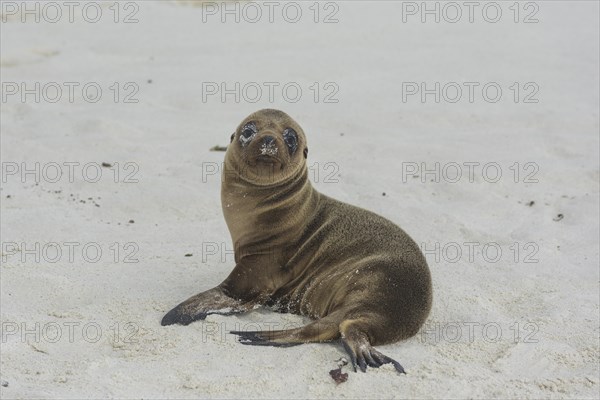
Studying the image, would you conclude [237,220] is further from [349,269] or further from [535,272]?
[535,272]

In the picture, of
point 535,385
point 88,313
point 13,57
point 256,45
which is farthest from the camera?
point 256,45

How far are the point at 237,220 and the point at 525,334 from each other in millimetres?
1572

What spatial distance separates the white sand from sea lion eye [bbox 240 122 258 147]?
34.8 inches

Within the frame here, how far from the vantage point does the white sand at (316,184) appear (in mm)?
3885

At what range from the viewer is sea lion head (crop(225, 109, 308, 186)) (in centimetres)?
457

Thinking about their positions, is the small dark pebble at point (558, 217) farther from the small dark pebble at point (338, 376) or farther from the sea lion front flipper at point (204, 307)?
the small dark pebble at point (338, 376)

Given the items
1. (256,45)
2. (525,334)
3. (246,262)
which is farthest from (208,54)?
(525,334)

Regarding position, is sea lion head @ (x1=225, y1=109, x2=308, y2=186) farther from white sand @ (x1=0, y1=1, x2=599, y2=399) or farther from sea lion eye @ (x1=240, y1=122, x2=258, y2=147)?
white sand @ (x1=0, y1=1, x2=599, y2=399)

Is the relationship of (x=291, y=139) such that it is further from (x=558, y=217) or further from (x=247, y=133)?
(x=558, y=217)

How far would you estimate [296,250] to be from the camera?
4773 mm

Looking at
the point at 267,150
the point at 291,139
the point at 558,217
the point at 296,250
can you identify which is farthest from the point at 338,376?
the point at 558,217

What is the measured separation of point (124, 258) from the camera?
5336 mm

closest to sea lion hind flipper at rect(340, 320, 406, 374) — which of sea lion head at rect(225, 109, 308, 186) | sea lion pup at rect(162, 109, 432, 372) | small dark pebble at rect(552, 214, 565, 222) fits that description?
sea lion pup at rect(162, 109, 432, 372)

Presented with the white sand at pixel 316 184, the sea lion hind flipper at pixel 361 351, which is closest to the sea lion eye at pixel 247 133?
the white sand at pixel 316 184
